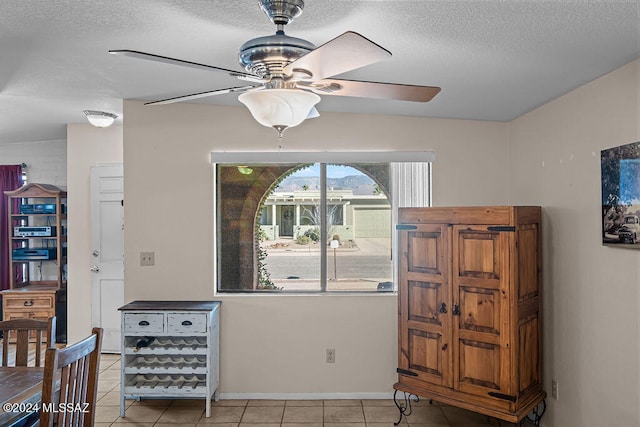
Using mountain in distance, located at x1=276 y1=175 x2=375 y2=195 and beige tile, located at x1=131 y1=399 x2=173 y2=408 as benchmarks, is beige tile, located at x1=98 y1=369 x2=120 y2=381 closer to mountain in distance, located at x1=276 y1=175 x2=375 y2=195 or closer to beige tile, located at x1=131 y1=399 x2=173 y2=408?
beige tile, located at x1=131 y1=399 x2=173 y2=408

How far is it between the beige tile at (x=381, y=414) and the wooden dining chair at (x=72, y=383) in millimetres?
2097

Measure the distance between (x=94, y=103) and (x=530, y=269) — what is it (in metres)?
3.52

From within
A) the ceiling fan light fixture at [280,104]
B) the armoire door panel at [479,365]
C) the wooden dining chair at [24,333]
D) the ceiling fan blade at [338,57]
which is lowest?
the armoire door panel at [479,365]

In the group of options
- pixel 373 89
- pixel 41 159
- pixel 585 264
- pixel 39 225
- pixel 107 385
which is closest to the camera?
pixel 373 89

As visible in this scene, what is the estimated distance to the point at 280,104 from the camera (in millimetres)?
1728

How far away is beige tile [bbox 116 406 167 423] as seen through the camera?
3.51 m

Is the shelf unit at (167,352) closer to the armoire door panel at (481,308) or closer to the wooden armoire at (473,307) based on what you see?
the wooden armoire at (473,307)

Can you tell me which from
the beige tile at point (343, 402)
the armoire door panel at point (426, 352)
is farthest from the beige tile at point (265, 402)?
the armoire door panel at point (426, 352)

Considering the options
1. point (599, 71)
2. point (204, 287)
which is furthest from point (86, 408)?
point (599, 71)

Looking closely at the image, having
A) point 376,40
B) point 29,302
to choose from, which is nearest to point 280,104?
point 376,40

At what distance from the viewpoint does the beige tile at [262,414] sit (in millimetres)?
3508

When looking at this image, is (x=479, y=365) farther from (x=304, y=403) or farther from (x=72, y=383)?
(x=72, y=383)

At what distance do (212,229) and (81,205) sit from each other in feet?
6.47

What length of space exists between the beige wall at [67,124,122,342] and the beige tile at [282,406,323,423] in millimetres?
2564
